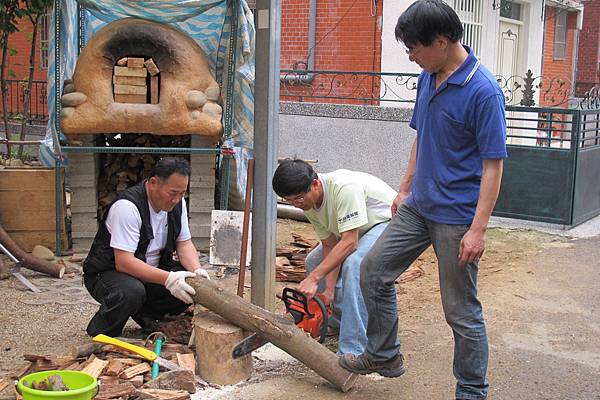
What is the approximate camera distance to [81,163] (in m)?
7.98

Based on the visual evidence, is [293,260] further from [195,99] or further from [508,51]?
[508,51]

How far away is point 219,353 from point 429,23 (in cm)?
220

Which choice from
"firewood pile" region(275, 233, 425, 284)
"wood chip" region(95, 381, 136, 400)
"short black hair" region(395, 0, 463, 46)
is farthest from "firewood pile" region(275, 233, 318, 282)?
"short black hair" region(395, 0, 463, 46)

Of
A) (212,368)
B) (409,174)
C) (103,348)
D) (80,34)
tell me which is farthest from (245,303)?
(80,34)

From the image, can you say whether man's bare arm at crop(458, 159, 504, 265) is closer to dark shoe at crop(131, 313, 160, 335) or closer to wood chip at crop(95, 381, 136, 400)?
wood chip at crop(95, 381, 136, 400)

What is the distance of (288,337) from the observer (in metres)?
4.38

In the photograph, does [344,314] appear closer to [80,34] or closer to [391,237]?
[391,237]

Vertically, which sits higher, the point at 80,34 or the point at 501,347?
the point at 80,34

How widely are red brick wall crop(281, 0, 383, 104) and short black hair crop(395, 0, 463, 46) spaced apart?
7.83 metres

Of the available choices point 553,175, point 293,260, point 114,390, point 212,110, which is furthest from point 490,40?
point 114,390

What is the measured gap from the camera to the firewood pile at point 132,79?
25.7 feet

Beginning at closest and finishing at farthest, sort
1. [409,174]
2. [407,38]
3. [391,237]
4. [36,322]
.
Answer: [407,38], [391,237], [409,174], [36,322]

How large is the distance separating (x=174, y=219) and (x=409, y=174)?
168 centimetres

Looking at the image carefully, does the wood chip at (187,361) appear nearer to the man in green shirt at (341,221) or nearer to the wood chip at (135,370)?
the wood chip at (135,370)
